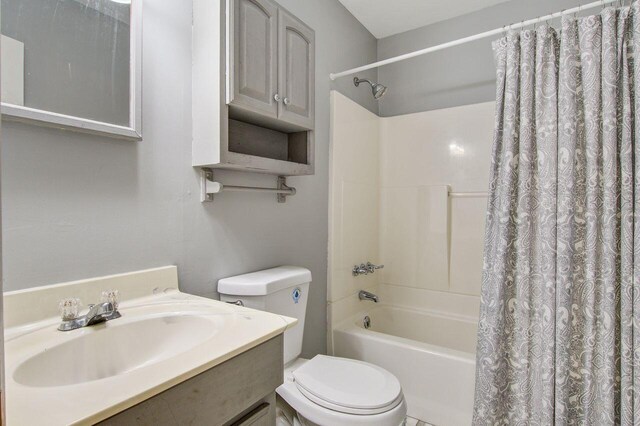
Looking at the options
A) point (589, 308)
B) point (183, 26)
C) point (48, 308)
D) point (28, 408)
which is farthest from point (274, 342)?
point (589, 308)

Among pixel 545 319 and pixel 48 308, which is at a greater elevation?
pixel 48 308

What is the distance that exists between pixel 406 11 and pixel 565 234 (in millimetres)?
1743

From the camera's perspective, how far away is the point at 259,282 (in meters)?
1.36

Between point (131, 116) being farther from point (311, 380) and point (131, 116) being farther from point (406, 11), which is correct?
point (406, 11)

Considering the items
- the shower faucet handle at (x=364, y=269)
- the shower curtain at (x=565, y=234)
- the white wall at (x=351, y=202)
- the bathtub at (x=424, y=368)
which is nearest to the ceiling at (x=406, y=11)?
the white wall at (x=351, y=202)

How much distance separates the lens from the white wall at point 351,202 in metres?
2.09

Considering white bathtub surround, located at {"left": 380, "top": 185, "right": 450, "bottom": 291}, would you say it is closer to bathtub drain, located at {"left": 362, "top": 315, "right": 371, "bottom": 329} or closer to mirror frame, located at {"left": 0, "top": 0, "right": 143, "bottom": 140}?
bathtub drain, located at {"left": 362, "top": 315, "right": 371, "bottom": 329}

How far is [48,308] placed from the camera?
36.3 inches

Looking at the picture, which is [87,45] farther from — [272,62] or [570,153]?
[570,153]

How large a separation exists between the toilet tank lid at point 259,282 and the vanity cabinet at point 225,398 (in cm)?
43

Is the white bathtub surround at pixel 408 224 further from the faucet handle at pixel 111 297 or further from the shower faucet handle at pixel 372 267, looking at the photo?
the faucet handle at pixel 111 297

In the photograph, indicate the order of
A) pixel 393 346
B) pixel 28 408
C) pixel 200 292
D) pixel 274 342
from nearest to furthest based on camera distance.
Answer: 1. pixel 28 408
2. pixel 274 342
3. pixel 200 292
4. pixel 393 346

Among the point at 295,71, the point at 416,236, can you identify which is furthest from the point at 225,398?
the point at 416,236

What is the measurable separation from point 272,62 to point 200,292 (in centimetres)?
94
